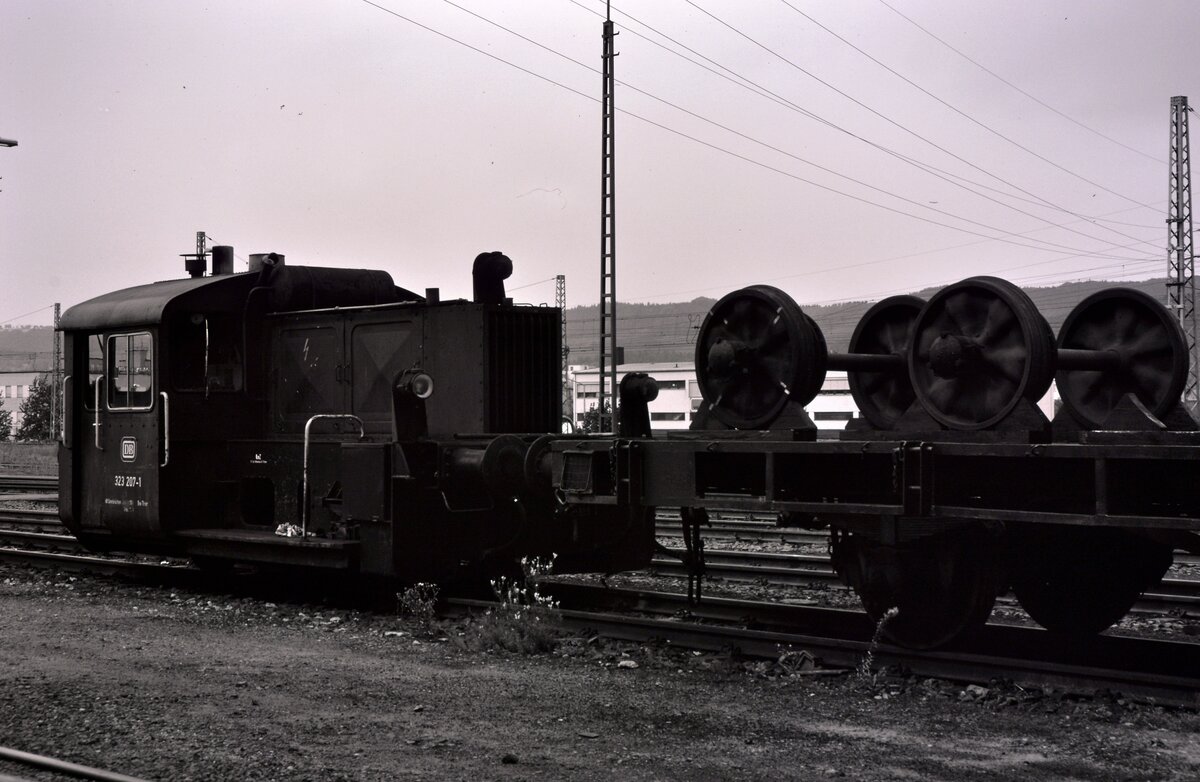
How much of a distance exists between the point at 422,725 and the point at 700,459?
2465 millimetres

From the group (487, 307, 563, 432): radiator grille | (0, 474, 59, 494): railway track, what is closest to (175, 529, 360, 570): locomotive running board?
(487, 307, 563, 432): radiator grille

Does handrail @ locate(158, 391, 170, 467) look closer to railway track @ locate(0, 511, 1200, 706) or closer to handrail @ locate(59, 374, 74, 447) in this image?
handrail @ locate(59, 374, 74, 447)

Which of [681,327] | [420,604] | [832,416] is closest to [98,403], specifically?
[420,604]

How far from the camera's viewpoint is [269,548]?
10.0 metres

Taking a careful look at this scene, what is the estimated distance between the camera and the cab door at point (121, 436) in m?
10.8

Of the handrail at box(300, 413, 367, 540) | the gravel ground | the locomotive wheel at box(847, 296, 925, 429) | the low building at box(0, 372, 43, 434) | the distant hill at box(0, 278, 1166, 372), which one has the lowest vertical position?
the gravel ground

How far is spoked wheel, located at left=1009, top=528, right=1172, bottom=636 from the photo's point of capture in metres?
7.16

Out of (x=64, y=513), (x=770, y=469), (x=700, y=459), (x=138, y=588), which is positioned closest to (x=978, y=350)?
(x=770, y=469)

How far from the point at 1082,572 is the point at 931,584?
0.97 m

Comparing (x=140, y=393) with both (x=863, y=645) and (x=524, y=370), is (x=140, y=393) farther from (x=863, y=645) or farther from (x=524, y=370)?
(x=863, y=645)

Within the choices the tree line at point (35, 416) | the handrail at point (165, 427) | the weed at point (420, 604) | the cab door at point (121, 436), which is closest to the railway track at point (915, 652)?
the weed at point (420, 604)

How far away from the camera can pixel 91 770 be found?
4.73m

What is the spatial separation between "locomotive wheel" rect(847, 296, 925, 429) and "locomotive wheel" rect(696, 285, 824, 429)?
0.70 m

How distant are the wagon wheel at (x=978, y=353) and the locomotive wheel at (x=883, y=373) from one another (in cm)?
96
